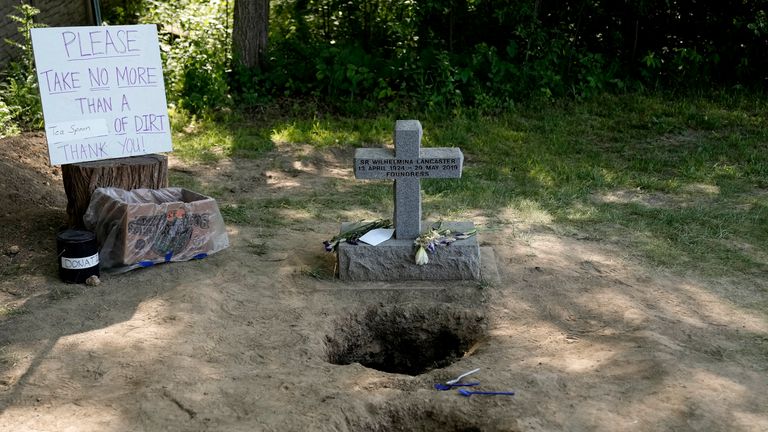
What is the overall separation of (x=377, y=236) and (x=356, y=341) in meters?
0.92

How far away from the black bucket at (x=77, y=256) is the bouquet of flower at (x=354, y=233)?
5.16 feet

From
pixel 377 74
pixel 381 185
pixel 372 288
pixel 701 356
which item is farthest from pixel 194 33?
pixel 701 356

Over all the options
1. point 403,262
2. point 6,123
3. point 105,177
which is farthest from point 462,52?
point 105,177

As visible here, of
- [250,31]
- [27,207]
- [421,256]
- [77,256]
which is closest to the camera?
[77,256]

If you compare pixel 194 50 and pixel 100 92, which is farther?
pixel 194 50

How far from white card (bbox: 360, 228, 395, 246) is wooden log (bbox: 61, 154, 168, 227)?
168 centimetres

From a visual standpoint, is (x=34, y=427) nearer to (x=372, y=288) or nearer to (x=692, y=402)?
(x=372, y=288)

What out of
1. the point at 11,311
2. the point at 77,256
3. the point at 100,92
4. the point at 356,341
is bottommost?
the point at 356,341

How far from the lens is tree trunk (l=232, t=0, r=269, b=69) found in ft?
33.9

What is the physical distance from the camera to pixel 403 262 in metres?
5.95

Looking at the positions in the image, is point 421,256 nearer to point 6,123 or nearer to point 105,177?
point 105,177

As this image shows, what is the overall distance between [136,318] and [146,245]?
827mm

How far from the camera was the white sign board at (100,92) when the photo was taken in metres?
6.05

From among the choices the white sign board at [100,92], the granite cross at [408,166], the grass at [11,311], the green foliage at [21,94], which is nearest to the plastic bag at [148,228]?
the white sign board at [100,92]
